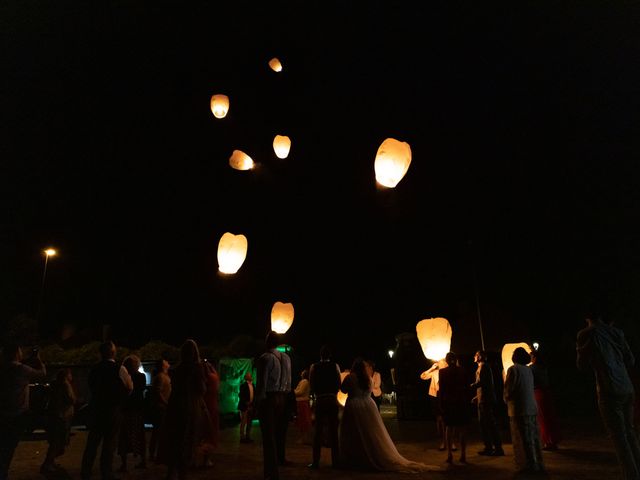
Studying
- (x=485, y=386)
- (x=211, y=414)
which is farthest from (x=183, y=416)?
(x=485, y=386)

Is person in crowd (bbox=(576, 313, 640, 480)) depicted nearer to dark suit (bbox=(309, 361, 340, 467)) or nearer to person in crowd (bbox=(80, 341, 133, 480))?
dark suit (bbox=(309, 361, 340, 467))

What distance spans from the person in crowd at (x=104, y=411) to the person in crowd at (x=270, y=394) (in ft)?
5.54

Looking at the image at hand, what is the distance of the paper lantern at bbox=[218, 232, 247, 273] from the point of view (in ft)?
34.1

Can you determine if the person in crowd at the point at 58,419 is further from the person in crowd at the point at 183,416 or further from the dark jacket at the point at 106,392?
the person in crowd at the point at 183,416

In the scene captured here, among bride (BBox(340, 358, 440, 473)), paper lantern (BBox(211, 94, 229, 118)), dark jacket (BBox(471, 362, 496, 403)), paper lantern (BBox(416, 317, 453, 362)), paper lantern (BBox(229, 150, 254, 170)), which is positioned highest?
paper lantern (BBox(211, 94, 229, 118))

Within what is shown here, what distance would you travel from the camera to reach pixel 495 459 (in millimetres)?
7488

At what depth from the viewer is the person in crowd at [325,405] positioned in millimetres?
6789

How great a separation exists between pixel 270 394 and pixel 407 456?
138 inches

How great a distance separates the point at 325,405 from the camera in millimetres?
6891

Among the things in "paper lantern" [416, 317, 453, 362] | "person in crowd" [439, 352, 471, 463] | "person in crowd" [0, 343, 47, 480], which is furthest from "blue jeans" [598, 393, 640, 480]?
"person in crowd" [0, 343, 47, 480]

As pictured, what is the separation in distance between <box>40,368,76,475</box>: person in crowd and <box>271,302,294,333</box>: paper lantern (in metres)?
5.75

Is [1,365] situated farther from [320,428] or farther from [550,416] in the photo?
[550,416]

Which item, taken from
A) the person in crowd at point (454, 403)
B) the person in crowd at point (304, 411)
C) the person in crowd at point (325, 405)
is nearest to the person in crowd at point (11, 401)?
the person in crowd at point (325, 405)

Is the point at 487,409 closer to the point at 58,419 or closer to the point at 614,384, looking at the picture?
the point at 614,384
